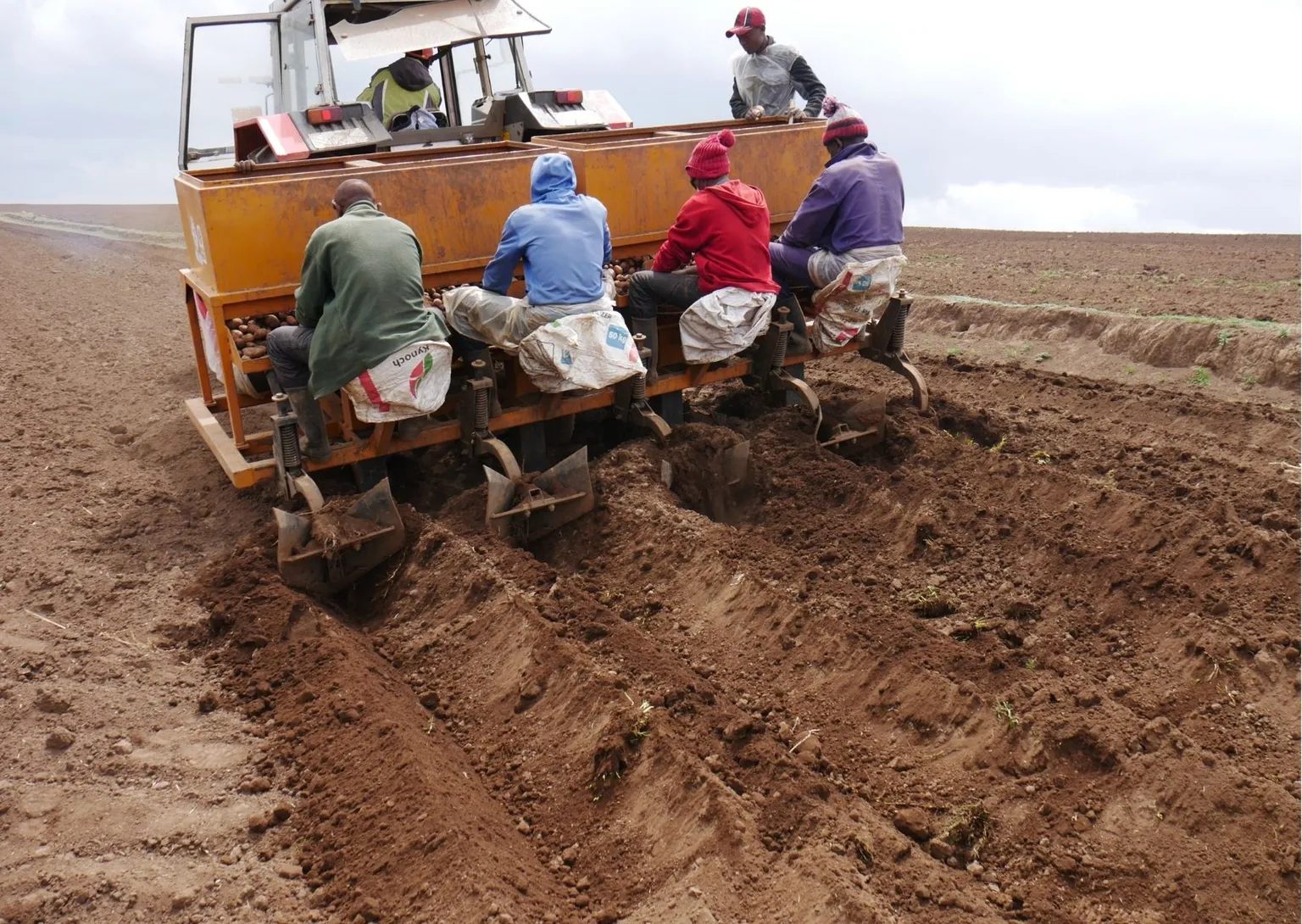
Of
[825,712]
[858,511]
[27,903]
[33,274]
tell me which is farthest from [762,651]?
[33,274]

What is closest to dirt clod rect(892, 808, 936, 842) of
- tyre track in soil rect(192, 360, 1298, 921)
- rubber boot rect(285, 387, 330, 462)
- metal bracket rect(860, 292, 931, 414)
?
tyre track in soil rect(192, 360, 1298, 921)

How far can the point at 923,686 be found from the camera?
4215mm

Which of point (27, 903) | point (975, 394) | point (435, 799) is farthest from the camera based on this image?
point (975, 394)

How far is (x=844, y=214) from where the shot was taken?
21.2 feet

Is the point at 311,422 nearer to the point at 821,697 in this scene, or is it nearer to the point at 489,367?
the point at 489,367

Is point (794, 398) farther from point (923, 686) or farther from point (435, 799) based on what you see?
point (435, 799)

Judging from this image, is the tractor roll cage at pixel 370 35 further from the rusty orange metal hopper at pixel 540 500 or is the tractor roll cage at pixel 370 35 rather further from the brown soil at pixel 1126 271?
the brown soil at pixel 1126 271

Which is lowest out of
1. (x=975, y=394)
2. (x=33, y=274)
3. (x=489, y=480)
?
(x=33, y=274)

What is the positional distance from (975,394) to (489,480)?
418 centimetres

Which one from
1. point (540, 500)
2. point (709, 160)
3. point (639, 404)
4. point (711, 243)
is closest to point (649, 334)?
point (639, 404)

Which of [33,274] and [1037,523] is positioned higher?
[1037,523]

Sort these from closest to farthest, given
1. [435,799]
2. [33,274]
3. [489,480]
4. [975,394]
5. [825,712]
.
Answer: [435,799] < [825,712] < [489,480] < [975,394] < [33,274]

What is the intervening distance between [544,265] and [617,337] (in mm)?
511

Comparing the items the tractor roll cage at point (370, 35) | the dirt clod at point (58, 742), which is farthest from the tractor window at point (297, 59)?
the dirt clod at point (58, 742)
